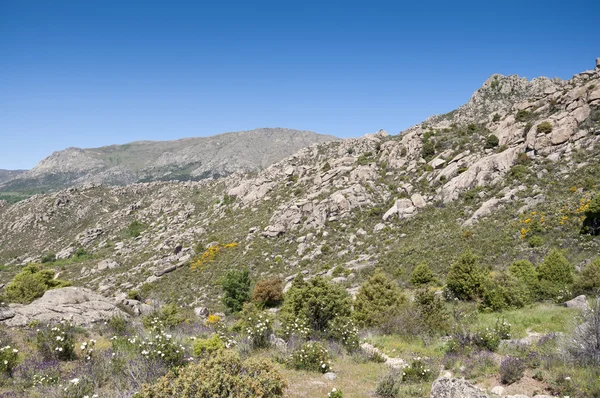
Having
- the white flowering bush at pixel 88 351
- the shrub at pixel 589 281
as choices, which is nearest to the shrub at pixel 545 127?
the shrub at pixel 589 281

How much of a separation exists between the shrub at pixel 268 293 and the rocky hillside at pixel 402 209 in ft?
12.4

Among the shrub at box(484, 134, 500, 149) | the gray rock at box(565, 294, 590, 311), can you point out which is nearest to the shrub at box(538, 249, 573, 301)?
the gray rock at box(565, 294, 590, 311)

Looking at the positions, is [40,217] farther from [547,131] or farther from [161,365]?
[547,131]

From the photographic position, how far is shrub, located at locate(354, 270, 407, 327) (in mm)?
15984

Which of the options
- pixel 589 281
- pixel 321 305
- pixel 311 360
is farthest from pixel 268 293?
pixel 589 281

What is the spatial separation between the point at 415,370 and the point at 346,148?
181 feet

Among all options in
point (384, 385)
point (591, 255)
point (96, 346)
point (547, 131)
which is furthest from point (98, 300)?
point (547, 131)

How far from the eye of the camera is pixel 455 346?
11.0 metres

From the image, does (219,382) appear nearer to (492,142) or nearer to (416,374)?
(416,374)

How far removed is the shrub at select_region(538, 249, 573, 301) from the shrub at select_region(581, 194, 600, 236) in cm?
658

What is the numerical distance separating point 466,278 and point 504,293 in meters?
2.32

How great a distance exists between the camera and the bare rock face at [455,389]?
19.7 feet

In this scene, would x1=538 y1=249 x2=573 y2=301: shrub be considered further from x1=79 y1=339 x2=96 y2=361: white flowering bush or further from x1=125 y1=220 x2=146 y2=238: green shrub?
x1=125 y1=220 x2=146 y2=238: green shrub

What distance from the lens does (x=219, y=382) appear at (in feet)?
19.0
